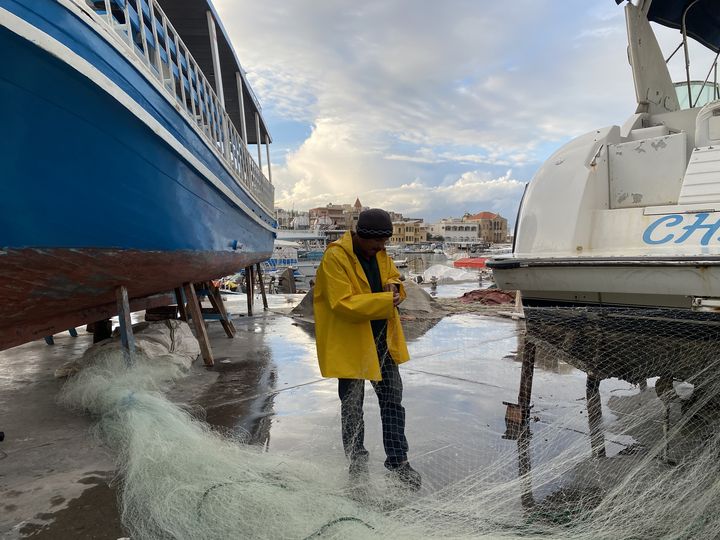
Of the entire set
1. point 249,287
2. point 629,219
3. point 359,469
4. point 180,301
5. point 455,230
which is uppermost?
point 455,230

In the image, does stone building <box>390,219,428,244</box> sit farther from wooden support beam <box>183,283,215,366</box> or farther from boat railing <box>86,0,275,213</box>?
wooden support beam <box>183,283,215,366</box>

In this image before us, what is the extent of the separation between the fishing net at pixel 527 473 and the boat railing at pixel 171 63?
2995mm

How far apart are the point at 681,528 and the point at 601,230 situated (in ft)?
5.26

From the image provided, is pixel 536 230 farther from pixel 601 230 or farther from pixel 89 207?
pixel 89 207

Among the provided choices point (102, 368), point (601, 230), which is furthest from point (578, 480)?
point (102, 368)

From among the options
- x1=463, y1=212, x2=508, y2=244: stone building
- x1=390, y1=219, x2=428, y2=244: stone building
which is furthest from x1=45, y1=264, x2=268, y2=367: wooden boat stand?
x1=463, y1=212, x2=508, y2=244: stone building

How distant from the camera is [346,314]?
262 centimetres

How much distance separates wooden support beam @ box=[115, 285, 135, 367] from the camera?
14.1 ft

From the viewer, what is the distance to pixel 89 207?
135 inches

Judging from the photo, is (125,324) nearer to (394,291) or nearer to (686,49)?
(394,291)

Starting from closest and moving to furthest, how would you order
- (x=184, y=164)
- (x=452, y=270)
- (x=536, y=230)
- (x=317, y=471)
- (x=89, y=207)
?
(x=317, y=471) < (x=536, y=230) < (x=89, y=207) < (x=184, y=164) < (x=452, y=270)

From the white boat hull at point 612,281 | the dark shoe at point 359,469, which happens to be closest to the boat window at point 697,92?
the white boat hull at point 612,281

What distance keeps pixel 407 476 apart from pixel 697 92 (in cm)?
412

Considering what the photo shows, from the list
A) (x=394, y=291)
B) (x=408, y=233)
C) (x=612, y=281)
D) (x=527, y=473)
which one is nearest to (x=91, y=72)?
(x=394, y=291)
